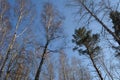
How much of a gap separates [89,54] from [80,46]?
1.51 meters

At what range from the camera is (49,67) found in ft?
81.5

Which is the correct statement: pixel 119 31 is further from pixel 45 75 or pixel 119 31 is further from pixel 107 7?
pixel 45 75

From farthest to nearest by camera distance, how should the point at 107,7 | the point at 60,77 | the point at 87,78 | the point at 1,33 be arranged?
the point at 87,78, the point at 60,77, the point at 1,33, the point at 107,7

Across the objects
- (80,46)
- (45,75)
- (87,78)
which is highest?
(80,46)

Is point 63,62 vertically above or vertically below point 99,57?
below

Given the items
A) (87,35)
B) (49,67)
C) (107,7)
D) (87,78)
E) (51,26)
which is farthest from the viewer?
(87,78)

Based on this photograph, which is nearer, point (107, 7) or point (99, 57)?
point (107, 7)

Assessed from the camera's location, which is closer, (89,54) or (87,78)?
(89,54)

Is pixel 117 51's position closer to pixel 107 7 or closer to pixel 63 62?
pixel 107 7

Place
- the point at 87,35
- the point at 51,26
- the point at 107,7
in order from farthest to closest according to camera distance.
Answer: the point at 87,35 → the point at 51,26 → the point at 107,7

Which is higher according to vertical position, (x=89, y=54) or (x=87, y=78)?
(x=89, y=54)

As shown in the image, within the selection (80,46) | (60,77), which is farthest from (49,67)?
(80,46)

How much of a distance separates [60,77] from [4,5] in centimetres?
1591

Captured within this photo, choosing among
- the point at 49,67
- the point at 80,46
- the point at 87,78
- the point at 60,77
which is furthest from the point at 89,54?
the point at 87,78
